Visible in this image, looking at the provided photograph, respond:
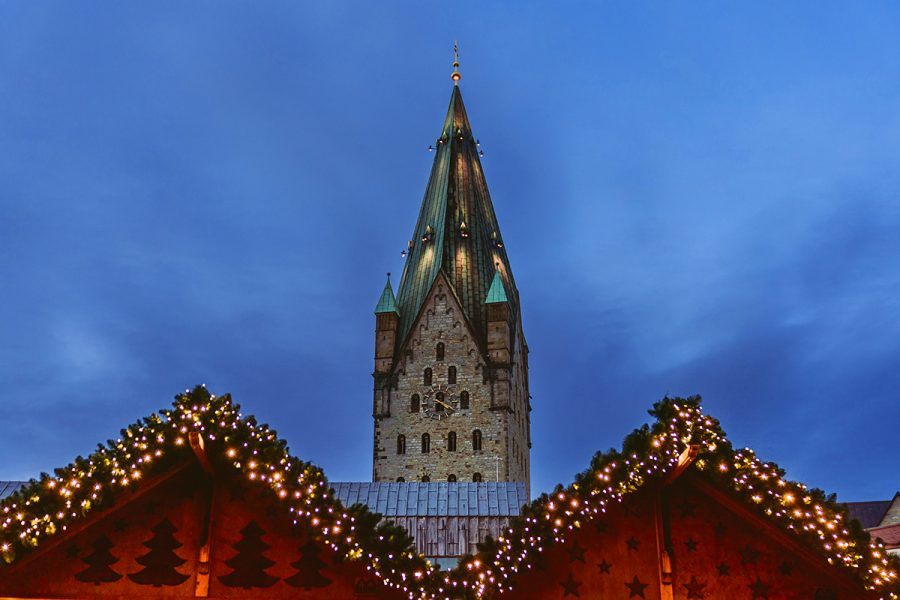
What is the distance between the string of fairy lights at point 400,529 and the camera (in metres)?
7.25

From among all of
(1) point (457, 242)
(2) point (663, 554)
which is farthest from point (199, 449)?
(1) point (457, 242)

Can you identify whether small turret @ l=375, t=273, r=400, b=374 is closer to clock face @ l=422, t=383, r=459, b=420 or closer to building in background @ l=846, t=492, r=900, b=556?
clock face @ l=422, t=383, r=459, b=420

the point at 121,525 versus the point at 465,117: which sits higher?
the point at 465,117

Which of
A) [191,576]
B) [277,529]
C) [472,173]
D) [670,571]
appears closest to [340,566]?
[277,529]

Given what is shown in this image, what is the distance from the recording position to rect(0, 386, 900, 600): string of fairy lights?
23.8 feet

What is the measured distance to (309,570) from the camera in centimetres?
799

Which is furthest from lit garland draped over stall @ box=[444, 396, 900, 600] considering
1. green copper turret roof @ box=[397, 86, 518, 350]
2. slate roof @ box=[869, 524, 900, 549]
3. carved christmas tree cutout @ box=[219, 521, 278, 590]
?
green copper turret roof @ box=[397, 86, 518, 350]

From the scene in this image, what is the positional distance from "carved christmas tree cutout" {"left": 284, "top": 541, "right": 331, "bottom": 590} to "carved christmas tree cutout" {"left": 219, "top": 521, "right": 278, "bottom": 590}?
0.68ft

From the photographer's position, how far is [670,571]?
787 centimetres

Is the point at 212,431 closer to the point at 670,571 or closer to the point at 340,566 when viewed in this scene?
the point at 340,566

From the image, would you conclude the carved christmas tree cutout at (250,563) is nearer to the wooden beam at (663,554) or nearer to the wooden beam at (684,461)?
the wooden beam at (663,554)

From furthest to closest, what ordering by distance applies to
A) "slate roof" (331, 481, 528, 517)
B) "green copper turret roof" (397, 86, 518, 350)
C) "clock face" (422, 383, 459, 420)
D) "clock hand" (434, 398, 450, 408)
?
"green copper turret roof" (397, 86, 518, 350)
"clock hand" (434, 398, 450, 408)
"clock face" (422, 383, 459, 420)
"slate roof" (331, 481, 528, 517)

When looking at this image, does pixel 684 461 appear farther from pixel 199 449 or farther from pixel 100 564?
pixel 100 564

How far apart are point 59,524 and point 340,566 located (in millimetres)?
2537
